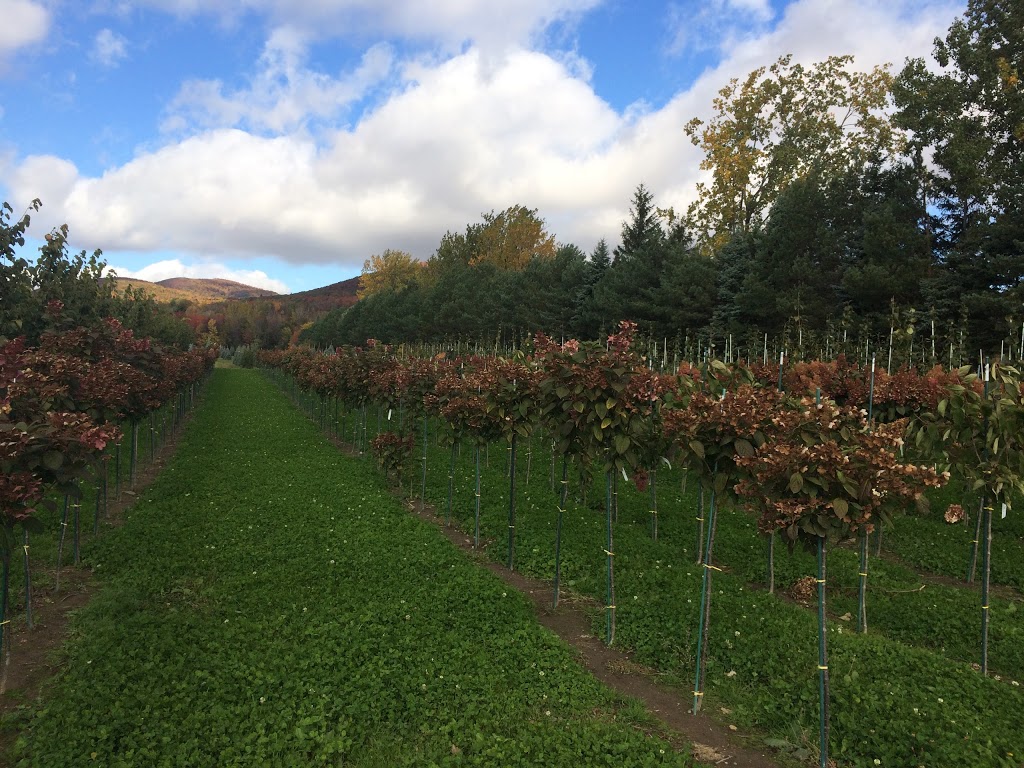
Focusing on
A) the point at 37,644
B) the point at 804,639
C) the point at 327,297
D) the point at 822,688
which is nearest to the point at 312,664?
the point at 37,644

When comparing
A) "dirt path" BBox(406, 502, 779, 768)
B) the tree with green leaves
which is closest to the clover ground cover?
"dirt path" BBox(406, 502, 779, 768)

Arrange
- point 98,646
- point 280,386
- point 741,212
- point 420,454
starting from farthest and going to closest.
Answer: point 280,386 → point 741,212 → point 420,454 → point 98,646

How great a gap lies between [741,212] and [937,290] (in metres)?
15.3

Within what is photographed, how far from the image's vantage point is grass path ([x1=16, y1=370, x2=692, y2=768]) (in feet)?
13.4

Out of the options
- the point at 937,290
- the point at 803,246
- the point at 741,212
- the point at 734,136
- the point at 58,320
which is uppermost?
the point at 734,136

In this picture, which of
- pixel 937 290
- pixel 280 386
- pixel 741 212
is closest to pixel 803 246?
pixel 937 290

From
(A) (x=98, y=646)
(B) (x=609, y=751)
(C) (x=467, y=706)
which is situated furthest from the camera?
(A) (x=98, y=646)

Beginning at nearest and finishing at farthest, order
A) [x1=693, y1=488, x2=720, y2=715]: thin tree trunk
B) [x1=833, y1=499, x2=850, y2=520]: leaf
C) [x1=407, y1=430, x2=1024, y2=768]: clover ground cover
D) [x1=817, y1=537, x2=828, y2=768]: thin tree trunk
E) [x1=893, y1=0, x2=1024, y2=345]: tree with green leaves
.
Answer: [x1=833, y1=499, x2=850, y2=520]: leaf → [x1=817, y1=537, x2=828, y2=768]: thin tree trunk → [x1=407, y1=430, x2=1024, y2=768]: clover ground cover → [x1=693, y1=488, x2=720, y2=715]: thin tree trunk → [x1=893, y1=0, x2=1024, y2=345]: tree with green leaves

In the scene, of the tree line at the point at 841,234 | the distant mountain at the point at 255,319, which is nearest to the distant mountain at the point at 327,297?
the distant mountain at the point at 255,319

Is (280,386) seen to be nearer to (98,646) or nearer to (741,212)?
(741,212)

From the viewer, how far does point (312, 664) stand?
5.12 meters

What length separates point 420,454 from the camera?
49.1 ft

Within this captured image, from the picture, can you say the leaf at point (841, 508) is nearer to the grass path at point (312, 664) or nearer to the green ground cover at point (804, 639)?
the green ground cover at point (804, 639)

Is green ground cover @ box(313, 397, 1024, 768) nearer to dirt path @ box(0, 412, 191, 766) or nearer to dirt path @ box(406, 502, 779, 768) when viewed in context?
dirt path @ box(406, 502, 779, 768)
